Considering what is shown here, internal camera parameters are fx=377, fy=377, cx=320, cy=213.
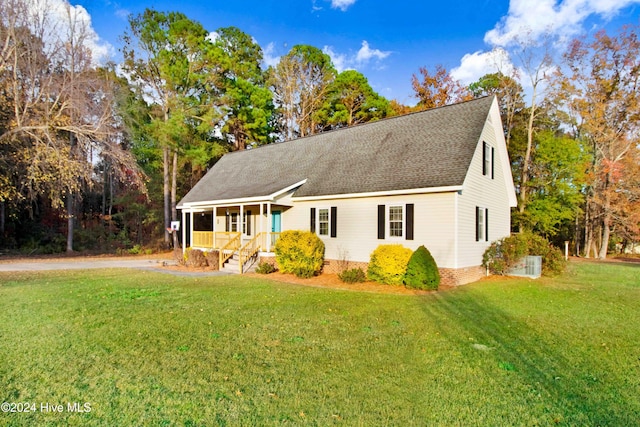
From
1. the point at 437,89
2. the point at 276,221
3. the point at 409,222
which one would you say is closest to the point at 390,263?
the point at 409,222

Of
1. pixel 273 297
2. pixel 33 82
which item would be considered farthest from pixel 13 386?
pixel 33 82

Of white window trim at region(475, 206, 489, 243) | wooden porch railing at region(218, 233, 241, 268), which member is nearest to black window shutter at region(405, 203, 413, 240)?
white window trim at region(475, 206, 489, 243)

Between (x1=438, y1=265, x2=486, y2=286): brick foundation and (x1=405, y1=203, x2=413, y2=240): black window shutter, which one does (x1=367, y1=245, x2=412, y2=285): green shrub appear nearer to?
(x1=405, y1=203, x2=413, y2=240): black window shutter

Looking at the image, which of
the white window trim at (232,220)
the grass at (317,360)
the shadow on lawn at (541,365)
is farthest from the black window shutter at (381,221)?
the white window trim at (232,220)

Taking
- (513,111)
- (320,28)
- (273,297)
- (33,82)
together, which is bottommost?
(273,297)

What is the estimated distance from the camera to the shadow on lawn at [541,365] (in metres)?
3.97

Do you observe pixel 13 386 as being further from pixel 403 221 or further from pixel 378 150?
pixel 378 150

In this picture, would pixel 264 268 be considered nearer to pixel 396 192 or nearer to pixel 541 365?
pixel 396 192

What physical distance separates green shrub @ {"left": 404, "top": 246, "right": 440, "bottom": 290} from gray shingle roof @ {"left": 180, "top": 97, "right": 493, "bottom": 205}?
241 cm

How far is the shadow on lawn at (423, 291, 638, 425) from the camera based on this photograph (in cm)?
397

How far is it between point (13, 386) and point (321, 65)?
→ 3349 cm

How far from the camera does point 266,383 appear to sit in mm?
4488

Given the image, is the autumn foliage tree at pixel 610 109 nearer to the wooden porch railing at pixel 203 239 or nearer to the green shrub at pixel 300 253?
the green shrub at pixel 300 253

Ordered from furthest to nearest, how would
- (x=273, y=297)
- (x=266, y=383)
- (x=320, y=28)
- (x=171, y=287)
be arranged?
(x=320, y=28)
(x=171, y=287)
(x=273, y=297)
(x=266, y=383)
